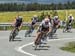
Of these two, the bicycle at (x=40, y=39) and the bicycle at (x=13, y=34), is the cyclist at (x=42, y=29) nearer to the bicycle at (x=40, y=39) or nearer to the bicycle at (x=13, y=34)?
the bicycle at (x=40, y=39)

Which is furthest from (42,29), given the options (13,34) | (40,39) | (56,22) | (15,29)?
(56,22)

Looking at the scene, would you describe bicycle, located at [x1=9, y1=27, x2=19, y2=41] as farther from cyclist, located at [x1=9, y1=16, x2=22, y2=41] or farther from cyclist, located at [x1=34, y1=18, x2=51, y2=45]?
cyclist, located at [x1=34, y1=18, x2=51, y2=45]

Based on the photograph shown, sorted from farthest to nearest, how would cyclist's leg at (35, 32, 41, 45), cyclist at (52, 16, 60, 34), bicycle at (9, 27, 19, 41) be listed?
cyclist at (52, 16, 60, 34)
bicycle at (9, 27, 19, 41)
cyclist's leg at (35, 32, 41, 45)

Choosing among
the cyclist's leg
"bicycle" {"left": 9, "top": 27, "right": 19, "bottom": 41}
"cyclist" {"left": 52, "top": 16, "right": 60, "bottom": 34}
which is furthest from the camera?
"cyclist" {"left": 52, "top": 16, "right": 60, "bottom": 34}

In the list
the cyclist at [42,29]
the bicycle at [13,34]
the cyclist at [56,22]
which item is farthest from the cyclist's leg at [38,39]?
the cyclist at [56,22]

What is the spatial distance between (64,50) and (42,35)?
144 centimetres

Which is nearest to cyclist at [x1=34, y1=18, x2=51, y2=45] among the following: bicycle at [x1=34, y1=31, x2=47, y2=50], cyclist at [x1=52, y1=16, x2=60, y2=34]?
bicycle at [x1=34, y1=31, x2=47, y2=50]

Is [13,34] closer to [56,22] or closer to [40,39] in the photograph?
[56,22]

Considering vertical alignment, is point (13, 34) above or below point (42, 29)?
below

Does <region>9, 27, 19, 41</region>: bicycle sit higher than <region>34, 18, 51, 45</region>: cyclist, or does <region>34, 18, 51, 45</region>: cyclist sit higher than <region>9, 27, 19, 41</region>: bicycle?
<region>34, 18, 51, 45</region>: cyclist

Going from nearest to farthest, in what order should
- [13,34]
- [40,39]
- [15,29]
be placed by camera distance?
[40,39] → [13,34] → [15,29]

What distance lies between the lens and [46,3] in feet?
276

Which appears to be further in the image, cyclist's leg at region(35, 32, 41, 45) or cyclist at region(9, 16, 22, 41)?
cyclist at region(9, 16, 22, 41)

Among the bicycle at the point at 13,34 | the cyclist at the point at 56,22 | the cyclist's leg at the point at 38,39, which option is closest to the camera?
the cyclist's leg at the point at 38,39
